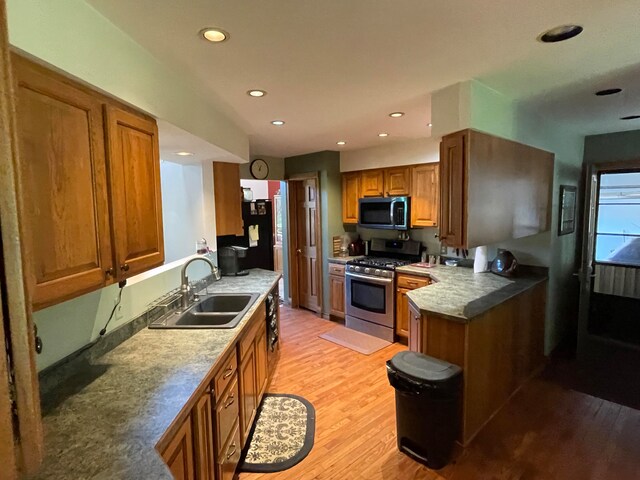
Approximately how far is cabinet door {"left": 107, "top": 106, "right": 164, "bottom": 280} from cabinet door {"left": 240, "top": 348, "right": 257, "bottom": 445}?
95cm

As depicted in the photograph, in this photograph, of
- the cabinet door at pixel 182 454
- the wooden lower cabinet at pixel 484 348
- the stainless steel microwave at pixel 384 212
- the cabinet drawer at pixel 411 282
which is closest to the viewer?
the cabinet door at pixel 182 454

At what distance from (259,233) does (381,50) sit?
3786mm

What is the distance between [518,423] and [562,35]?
8.43ft

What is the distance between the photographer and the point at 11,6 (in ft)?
3.25

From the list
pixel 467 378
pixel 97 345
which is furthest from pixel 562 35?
pixel 97 345

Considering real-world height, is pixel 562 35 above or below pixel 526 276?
above

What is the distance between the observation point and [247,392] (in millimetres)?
2354

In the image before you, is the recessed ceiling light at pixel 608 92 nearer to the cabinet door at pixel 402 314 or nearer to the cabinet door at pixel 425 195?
the cabinet door at pixel 425 195

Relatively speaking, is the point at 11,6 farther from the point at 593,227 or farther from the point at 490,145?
the point at 593,227

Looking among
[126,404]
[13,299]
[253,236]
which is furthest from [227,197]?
[13,299]

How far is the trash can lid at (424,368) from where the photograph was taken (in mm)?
2121

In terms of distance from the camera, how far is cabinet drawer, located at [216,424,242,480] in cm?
177

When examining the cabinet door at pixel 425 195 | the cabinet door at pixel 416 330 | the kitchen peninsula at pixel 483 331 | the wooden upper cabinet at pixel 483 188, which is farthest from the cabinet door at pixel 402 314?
the wooden upper cabinet at pixel 483 188

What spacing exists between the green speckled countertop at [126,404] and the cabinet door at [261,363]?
741 mm
